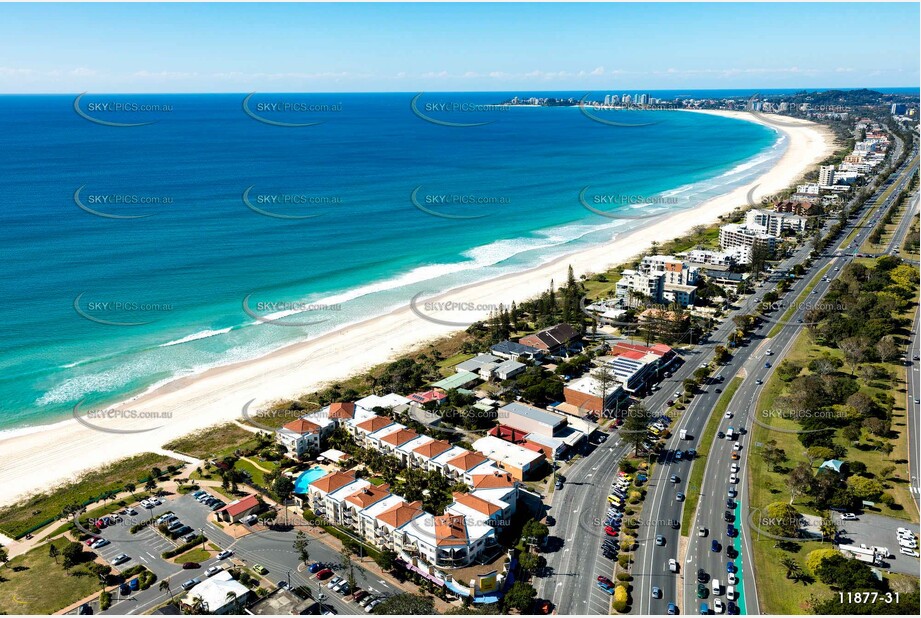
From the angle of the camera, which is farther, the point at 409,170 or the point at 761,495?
the point at 409,170

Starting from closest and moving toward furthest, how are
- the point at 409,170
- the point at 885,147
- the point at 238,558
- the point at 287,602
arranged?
the point at 287,602
the point at 238,558
the point at 409,170
the point at 885,147

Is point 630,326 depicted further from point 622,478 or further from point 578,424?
point 622,478

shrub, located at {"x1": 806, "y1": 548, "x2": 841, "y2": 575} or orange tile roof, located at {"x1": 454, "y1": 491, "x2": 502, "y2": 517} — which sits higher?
orange tile roof, located at {"x1": 454, "y1": 491, "x2": 502, "y2": 517}

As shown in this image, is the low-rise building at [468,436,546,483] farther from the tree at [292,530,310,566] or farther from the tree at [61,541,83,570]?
the tree at [61,541,83,570]

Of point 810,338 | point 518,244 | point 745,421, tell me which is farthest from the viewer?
point 518,244

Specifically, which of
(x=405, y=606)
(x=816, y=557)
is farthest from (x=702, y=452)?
(x=405, y=606)

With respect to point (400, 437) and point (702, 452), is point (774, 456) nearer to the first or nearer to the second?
point (702, 452)

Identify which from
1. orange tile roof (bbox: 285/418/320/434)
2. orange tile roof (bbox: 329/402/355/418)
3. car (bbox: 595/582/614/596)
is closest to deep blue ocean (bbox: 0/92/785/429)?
orange tile roof (bbox: 329/402/355/418)

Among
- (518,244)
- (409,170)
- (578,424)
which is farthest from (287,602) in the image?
(409,170)
